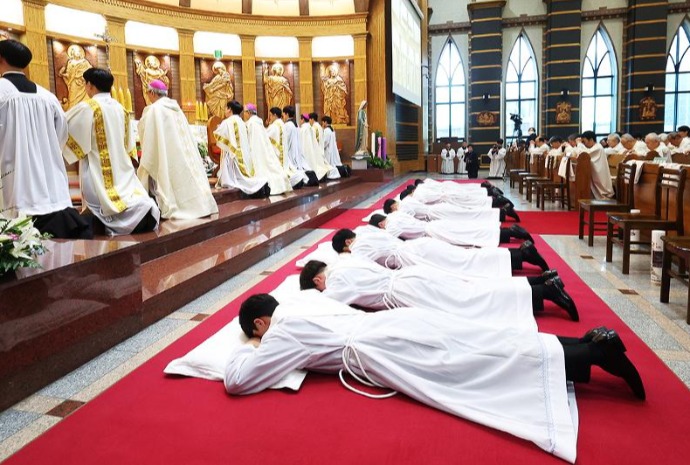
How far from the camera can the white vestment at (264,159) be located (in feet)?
28.2

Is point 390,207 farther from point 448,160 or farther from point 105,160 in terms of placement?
point 448,160

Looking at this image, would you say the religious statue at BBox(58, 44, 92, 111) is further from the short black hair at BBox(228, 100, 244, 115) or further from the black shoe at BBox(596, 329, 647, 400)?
the black shoe at BBox(596, 329, 647, 400)

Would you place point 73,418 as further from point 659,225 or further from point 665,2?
point 665,2

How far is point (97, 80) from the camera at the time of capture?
4770mm

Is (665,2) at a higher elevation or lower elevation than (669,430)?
higher

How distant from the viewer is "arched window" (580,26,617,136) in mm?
20406

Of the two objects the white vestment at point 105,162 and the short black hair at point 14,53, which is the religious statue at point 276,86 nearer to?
the white vestment at point 105,162

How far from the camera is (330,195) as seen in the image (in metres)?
10.5

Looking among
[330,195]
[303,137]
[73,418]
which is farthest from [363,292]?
[303,137]

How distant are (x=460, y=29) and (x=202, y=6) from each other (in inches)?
442

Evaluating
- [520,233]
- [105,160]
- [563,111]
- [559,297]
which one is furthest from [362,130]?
[559,297]

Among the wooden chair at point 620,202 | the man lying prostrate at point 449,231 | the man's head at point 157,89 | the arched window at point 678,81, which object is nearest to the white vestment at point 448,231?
the man lying prostrate at point 449,231

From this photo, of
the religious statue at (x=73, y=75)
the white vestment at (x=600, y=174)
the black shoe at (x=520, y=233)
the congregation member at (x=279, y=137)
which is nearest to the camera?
the black shoe at (x=520, y=233)

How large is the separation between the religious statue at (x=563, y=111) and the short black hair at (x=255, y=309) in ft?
65.2
